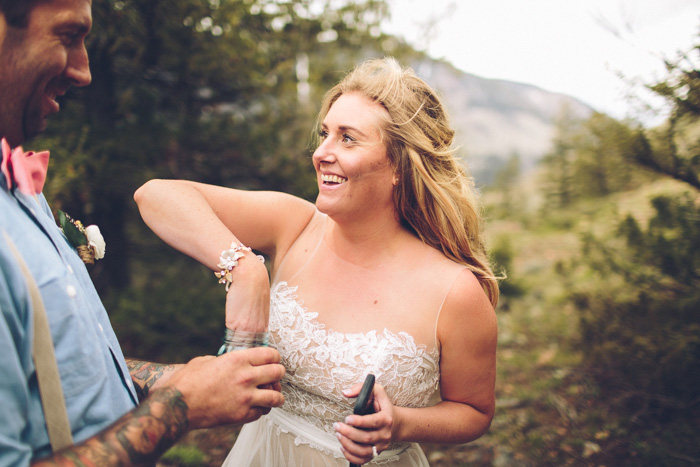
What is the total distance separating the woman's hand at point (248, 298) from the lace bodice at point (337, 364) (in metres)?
0.44

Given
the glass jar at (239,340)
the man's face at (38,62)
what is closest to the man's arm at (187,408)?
the glass jar at (239,340)

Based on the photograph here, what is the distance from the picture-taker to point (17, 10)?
1.10 meters

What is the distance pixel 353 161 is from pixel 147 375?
134cm

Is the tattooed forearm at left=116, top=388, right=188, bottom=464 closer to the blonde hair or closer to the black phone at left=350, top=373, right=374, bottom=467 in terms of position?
the black phone at left=350, top=373, right=374, bottom=467

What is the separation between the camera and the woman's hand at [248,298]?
1.69 meters

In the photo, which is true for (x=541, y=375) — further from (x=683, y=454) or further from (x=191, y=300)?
(x=191, y=300)

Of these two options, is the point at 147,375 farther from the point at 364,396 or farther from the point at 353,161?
the point at 353,161

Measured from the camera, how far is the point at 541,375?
5047 mm

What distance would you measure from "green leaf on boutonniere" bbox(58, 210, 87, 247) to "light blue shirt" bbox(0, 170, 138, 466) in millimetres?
207

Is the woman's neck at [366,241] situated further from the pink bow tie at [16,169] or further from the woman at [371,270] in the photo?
the pink bow tie at [16,169]

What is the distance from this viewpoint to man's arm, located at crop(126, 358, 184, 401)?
1.84m

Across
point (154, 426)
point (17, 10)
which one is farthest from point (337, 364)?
point (17, 10)

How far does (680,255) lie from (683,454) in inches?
56.2

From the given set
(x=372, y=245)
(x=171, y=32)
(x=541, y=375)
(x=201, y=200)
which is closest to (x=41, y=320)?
(x=201, y=200)
